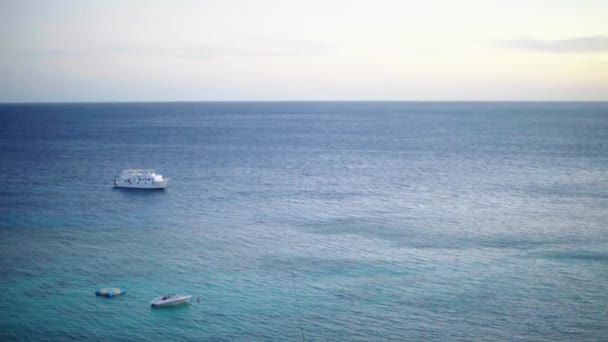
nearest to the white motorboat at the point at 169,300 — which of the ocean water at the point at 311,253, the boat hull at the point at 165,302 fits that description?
the boat hull at the point at 165,302

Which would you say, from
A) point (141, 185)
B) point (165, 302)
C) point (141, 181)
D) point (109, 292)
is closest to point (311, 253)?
point (165, 302)

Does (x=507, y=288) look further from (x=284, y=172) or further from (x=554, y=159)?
(x=554, y=159)

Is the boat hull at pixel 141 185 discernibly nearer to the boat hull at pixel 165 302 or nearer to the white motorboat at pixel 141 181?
the white motorboat at pixel 141 181

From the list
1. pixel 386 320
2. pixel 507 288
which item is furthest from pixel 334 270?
pixel 507 288

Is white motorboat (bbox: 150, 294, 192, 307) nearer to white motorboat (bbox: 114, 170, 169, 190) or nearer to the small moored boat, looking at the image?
the small moored boat

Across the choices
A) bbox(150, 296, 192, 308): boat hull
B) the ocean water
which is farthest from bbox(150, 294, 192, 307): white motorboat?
the ocean water
